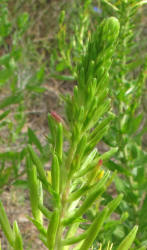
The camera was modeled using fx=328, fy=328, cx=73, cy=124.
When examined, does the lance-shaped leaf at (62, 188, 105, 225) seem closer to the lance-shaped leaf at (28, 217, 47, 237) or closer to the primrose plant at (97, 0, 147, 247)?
the lance-shaped leaf at (28, 217, 47, 237)

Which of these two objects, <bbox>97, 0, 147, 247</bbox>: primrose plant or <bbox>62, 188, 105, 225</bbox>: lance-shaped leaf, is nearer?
<bbox>62, 188, 105, 225</bbox>: lance-shaped leaf

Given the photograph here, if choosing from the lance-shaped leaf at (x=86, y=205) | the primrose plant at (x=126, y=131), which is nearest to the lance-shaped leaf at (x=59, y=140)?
the lance-shaped leaf at (x=86, y=205)

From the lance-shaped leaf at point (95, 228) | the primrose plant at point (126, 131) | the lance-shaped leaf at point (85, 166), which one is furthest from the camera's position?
the primrose plant at point (126, 131)

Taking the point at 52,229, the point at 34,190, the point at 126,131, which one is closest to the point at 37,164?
the point at 34,190

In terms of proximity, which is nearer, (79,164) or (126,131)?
(79,164)

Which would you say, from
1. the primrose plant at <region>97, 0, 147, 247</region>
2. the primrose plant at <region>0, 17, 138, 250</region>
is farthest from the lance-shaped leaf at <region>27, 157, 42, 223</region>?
the primrose plant at <region>97, 0, 147, 247</region>

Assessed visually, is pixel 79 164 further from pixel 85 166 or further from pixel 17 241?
pixel 17 241

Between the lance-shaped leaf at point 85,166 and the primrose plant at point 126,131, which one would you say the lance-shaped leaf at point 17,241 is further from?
the primrose plant at point 126,131
